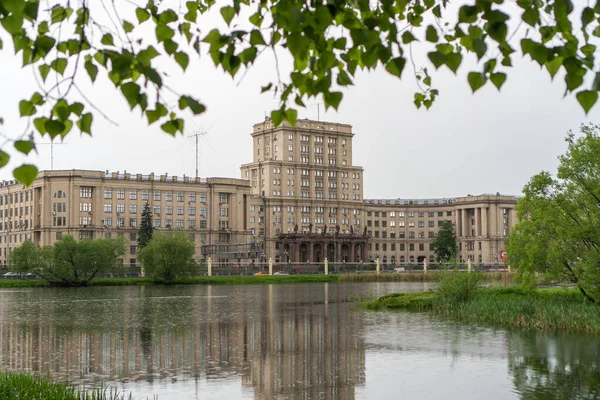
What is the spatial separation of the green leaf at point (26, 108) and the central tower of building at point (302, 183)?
16581cm

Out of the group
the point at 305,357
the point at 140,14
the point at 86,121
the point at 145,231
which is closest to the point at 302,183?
the point at 145,231

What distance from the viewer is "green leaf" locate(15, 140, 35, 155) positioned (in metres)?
5.91

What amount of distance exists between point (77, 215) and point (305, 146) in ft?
203

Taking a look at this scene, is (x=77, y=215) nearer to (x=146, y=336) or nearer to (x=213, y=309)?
(x=213, y=309)

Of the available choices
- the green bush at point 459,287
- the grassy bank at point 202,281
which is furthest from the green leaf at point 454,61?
the grassy bank at point 202,281

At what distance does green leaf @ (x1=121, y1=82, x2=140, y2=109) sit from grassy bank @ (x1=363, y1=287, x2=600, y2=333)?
31.0 meters

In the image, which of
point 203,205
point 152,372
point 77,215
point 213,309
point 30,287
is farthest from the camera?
point 203,205

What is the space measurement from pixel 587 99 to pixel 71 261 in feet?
332

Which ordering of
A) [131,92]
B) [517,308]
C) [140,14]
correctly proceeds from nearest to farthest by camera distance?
[131,92] < [140,14] < [517,308]

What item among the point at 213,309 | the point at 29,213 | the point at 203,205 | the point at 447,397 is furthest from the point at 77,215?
the point at 447,397

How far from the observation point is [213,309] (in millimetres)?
55281

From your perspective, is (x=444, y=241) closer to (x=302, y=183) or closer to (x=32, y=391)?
(x=302, y=183)

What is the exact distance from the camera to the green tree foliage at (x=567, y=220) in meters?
38.7

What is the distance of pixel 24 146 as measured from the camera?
19.5ft
